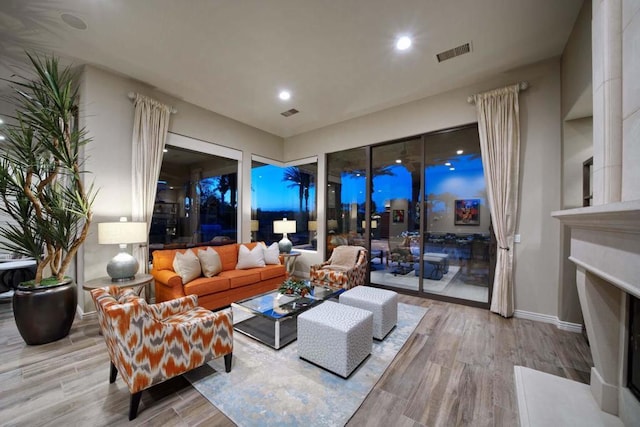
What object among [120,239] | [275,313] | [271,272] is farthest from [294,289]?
[120,239]

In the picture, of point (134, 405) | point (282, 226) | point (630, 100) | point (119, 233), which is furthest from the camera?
point (282, 226)

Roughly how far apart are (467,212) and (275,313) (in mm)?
3336

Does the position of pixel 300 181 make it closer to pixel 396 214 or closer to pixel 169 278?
pixel 396 214

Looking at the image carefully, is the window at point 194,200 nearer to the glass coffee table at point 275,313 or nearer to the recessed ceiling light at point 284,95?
the recessed ceiling light at point 284,95

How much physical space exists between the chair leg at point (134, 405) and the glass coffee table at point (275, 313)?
1156 millimetres

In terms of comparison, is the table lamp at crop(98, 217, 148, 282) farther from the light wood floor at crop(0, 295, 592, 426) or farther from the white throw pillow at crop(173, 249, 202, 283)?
the light wood floor at crop(0, 295, 592, 426)

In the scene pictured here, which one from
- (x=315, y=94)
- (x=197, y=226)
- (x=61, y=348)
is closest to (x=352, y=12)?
(x=315, y=94)

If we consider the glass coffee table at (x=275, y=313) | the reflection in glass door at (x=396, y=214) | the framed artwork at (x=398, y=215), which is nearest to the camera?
the glass coffee table at (x=275, y=313)

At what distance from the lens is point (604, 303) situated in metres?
1.72

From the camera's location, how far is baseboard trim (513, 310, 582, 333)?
297 cm

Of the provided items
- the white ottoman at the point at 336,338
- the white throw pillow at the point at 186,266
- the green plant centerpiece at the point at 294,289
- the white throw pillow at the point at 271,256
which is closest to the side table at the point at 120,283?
the white throw pillow at the point at 186,266

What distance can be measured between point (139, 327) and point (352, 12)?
3323mm

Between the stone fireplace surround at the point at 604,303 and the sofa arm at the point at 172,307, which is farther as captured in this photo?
the sofa arm at the point at 172,307

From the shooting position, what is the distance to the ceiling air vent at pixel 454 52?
2917 millimetres
